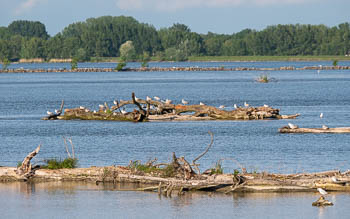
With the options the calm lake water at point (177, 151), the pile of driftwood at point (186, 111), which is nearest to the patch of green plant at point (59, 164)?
the calm lake water at point (177, 151)

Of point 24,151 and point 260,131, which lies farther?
point 260,131

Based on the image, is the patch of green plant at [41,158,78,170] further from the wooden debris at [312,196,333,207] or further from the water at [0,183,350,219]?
the wooden debris at [312,196,333,207]

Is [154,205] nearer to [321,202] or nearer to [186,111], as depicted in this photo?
[321,202]

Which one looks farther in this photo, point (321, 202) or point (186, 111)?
point (186, 111)

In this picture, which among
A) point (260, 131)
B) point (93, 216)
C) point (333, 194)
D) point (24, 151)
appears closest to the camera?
point (93, 216)

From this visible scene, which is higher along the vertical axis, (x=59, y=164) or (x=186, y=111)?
(x=59, y=164)

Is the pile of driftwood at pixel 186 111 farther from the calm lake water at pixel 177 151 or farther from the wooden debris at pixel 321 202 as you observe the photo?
the wooden debris at pixel 321 202

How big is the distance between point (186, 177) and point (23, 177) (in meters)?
5.28

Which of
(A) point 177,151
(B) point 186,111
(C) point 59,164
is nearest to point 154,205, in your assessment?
(C) point 59,164

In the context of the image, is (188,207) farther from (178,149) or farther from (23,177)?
(178,149)

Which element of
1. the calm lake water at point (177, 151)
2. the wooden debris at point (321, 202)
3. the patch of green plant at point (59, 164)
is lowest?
the calm lake water at point (177, 151)

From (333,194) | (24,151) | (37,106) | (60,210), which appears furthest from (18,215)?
(37,106)

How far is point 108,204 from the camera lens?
20953 mm

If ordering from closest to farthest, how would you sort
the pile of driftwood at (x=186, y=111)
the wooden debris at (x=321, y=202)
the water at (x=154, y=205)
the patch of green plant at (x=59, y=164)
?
the water at (x=154, y=205) → the wooden debris at (x=321, y=202) → the patch of green plant at (x=59, y=164) → the pile of driftwood at (x=186, y=111)
